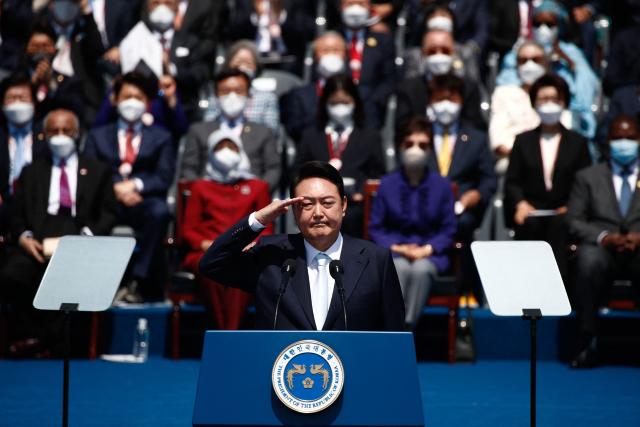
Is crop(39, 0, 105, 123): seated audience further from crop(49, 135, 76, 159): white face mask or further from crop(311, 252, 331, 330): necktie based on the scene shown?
crop(311, 252, 331, 330): necktie

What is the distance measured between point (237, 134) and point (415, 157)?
1617 millimetres

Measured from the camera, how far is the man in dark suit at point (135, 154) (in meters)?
8.66

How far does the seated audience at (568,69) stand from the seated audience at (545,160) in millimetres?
1190

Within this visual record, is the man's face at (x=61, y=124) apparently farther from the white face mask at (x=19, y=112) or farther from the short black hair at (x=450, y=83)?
the short black hair at (x=450, y=83)

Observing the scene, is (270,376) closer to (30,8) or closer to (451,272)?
(451,272)

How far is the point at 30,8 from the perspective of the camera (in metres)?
11.0

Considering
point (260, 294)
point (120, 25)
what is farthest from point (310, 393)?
point (120, 25)

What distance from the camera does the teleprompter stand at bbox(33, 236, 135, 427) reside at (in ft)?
15.4

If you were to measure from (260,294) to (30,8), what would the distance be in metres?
7.36

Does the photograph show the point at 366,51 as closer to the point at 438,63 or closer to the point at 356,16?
the point at 356,16

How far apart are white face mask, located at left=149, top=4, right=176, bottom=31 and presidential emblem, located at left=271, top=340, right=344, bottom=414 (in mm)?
6883

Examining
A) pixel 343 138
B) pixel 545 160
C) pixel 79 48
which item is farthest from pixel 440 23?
pixel 79 48

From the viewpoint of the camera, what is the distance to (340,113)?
29.4 feet

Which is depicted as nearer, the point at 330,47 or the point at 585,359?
the point at 585,359
